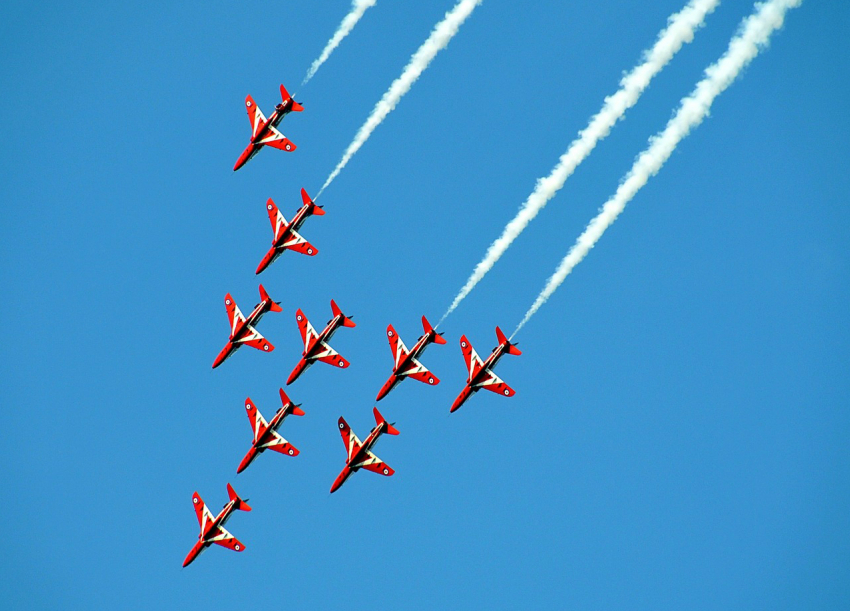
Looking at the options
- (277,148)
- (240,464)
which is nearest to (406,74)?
(277,148)

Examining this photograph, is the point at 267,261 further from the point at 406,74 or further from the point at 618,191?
the point at 618,191

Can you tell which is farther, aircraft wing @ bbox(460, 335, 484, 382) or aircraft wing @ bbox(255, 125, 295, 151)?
aircraft wing @ bbox(255, 125, 295, 151)

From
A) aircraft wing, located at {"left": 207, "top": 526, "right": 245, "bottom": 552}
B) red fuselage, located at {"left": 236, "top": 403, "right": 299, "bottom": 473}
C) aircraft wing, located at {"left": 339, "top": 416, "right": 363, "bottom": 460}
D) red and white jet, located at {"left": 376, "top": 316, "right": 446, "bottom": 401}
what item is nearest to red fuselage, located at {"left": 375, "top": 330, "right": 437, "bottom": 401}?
red and white jet, located at {"left": 376, "top": 316, "right": 446, "bottom": 401}

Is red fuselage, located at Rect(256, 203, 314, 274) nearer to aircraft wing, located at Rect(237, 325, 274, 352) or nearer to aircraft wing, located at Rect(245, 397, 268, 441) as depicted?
aircraft wing, located at Rect(237, 325, 274, 352)

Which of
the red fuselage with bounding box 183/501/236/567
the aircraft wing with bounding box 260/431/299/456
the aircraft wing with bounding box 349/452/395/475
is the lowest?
the red fuselage with bounding box 183/501/236/567

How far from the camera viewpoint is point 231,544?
58156mm

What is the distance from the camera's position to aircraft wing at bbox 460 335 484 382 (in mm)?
56031

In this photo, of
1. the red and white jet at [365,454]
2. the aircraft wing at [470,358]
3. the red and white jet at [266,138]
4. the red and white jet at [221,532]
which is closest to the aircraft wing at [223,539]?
the red and white jet at [221,532]

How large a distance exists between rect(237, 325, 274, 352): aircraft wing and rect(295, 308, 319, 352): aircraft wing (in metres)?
1.47

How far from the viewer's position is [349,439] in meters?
57.9

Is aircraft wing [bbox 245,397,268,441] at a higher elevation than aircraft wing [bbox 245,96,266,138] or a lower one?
lower

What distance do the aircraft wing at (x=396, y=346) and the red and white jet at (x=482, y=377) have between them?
8.70 feet

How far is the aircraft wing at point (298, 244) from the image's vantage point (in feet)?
192

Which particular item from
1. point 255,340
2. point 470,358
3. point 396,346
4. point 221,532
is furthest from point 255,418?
point 470,358
